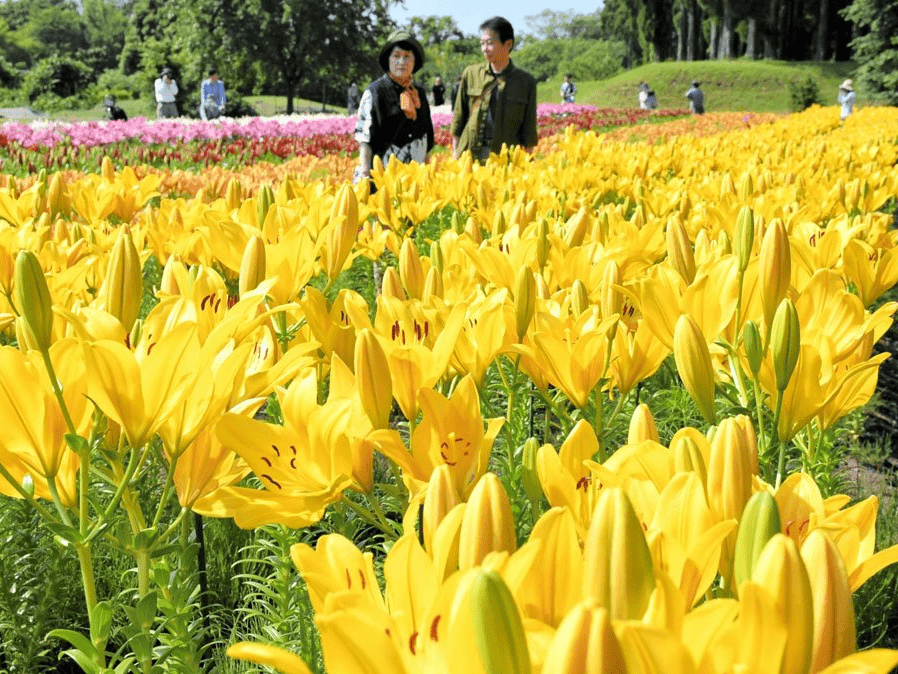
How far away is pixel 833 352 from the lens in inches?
51.3

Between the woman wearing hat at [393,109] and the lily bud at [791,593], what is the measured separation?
510 centimetres

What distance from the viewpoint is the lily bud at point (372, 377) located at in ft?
3.24

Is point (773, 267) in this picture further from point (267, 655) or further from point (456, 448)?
point (267, 655)

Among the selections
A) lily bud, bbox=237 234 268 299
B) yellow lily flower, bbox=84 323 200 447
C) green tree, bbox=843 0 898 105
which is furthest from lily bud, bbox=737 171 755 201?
green tree, bbox=843 0 898 105

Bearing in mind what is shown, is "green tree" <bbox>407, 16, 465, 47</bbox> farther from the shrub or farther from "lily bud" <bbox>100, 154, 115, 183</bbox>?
"lily bud" <bbox>100, 154, 115, 183</bbox>

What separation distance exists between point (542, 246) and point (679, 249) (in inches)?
14.8

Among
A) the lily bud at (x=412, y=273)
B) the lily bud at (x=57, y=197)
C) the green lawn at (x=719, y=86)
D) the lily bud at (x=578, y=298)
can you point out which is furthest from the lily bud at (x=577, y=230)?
the green lawn at (x=719, y=86)

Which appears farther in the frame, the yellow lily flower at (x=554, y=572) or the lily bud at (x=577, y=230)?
the lily bud at (x=577, y=230)

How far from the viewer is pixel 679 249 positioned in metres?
1.65

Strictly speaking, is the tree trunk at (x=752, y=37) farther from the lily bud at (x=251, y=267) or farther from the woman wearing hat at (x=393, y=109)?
the lily bud at (x=251, y=267)

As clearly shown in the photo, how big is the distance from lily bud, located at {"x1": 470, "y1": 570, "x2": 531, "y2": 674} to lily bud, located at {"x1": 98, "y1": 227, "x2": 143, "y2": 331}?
0.88m

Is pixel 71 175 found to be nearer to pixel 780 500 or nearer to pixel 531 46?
pixel 780 500

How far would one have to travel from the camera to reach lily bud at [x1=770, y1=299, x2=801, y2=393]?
43.8 inches

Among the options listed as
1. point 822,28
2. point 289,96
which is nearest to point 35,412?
point 289,96
